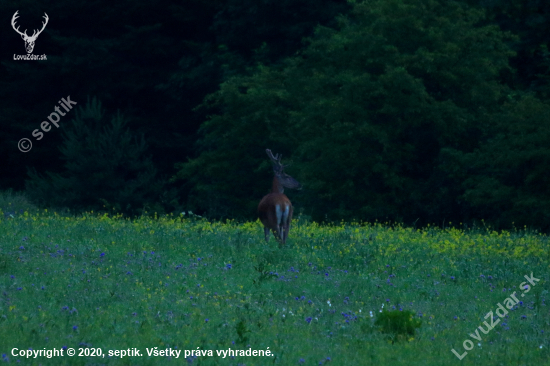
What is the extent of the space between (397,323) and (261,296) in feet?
8.07

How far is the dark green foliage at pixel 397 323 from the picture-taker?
9.74 metres

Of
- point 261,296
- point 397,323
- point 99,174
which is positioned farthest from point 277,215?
point 99,174

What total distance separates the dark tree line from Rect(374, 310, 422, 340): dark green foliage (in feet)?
55.1

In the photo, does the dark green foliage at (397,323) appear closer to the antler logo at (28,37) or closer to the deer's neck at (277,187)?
the deer's neck at (277,187)

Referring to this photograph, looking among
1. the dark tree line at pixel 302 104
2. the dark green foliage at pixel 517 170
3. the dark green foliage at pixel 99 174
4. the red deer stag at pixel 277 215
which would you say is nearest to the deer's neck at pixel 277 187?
the red deer stag at pixel 277 215

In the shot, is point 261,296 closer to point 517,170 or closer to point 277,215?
point 277,215

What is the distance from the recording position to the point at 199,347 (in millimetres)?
8836

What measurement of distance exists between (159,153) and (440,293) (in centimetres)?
3207

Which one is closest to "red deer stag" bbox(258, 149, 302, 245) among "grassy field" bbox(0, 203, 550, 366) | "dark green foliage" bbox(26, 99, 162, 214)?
"grassy field" bbox(0, 203, 550, 366)

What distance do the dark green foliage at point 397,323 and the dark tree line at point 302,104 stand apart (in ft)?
55.1

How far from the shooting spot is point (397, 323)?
9.81 meters

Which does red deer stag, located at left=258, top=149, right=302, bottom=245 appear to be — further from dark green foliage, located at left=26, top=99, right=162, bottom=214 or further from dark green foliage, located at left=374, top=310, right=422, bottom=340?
dark green foliage, located at left=26, top=99, right=162, bottom=214

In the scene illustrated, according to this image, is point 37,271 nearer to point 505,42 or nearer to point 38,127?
point 505,42

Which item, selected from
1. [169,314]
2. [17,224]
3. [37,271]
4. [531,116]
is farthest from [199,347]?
[531,116]
